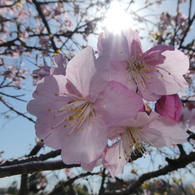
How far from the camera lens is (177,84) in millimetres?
844

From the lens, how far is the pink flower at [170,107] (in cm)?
72

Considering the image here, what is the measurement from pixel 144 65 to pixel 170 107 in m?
0.31

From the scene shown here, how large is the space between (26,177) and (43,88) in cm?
300

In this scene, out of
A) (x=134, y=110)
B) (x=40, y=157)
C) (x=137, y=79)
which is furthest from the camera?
(x=40, y=157)

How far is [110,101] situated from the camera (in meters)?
0.74

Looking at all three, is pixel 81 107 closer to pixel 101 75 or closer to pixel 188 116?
pixel 101 75

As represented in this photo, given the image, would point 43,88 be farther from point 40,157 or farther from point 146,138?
point 40,157

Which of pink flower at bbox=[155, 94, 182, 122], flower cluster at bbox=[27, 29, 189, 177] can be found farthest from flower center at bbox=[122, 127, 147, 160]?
pink flower at bbox=[155, 94, 182, 122]

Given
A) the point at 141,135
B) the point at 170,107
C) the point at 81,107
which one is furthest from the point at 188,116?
the point at 81,107

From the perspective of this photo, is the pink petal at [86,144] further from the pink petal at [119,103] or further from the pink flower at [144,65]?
the pink flower at [144,65]

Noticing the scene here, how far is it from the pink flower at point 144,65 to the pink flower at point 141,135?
12cm

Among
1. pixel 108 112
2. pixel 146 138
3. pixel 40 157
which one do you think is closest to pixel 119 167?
pixel 146 138

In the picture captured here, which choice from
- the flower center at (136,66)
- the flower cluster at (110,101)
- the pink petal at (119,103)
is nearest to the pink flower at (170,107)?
the flower cluster at (110,101)

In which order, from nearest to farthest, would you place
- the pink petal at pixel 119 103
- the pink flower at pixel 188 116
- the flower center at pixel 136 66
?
1. the pink petal at pixel 119 103
2. the flower center at pixel 136 66
3. the pink flower at pixel 188 116
